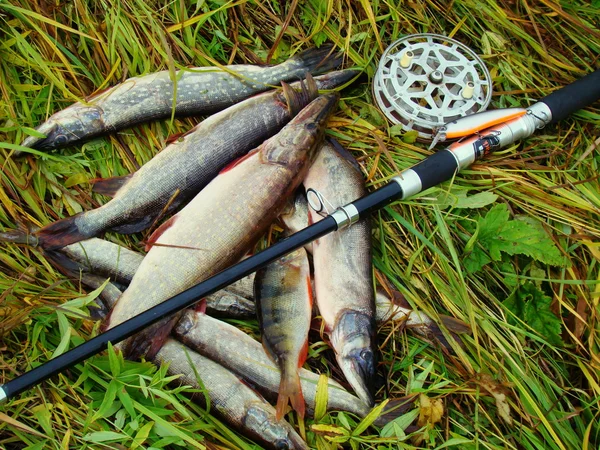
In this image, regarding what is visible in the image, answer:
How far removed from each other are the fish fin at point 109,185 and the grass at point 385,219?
0.35 feet

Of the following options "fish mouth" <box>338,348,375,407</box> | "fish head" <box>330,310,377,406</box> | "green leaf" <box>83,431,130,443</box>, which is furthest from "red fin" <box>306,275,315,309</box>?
"green leaf" <box>83,431,130,443</box>

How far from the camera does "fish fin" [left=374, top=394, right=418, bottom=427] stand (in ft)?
8.16

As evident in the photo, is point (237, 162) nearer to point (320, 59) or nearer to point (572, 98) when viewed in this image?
point (320, 59)

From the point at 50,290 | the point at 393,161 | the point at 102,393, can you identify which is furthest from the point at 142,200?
the point at 393,161

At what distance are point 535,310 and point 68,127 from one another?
252cm

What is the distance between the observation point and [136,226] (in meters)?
2.74

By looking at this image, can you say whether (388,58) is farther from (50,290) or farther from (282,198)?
(50,290)

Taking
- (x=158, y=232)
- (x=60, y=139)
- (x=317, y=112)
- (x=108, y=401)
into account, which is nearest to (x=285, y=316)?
(x=158, y=232)

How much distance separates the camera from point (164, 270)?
249 cm

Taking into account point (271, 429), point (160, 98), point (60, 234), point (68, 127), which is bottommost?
point (271, 429)

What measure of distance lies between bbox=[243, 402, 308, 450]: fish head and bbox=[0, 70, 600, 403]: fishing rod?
Result: 0.62 m

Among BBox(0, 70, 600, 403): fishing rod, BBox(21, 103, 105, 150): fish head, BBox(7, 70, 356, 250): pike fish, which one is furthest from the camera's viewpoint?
BBox(21, 103, 105, 150): fish head

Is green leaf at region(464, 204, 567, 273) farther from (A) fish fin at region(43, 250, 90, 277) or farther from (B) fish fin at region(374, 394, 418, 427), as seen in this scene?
(A) fish fin at region(43, 250, 90, 277)

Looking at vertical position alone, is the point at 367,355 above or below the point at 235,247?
below
